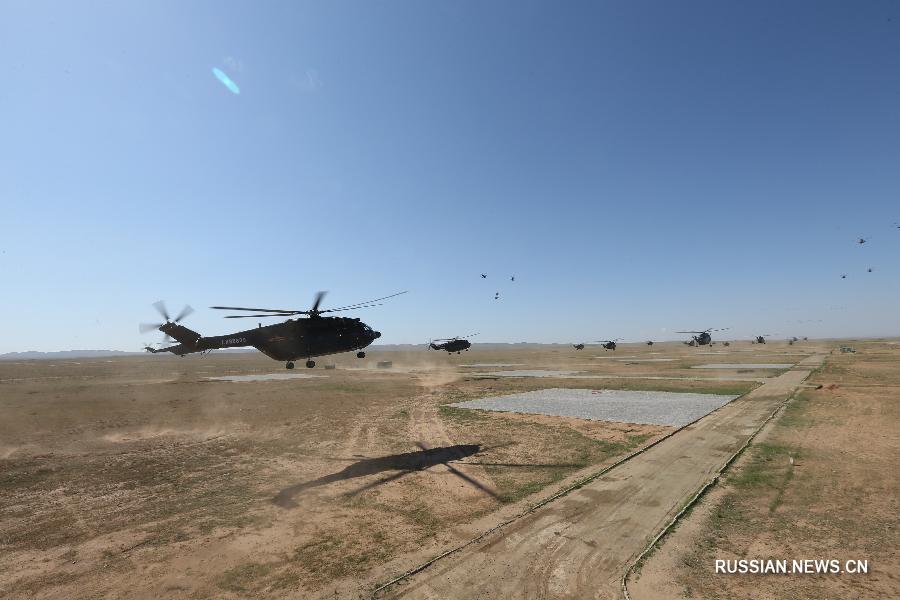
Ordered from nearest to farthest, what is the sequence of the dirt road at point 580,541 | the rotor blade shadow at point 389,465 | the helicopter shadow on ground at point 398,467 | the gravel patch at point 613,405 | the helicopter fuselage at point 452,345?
the dirt road at point 580,541 < the helicopter shadow on ground at point 398,467 < the rotor blade shadow at point 389,465 < the gravel patch at point 613,405 < the helicopter fuselage at point 452,345

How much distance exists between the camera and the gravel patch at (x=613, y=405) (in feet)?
92.0

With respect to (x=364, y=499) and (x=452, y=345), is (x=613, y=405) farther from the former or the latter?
(x=452, y=345)

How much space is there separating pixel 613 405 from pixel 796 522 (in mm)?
20979

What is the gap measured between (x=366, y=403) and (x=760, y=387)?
128 feet

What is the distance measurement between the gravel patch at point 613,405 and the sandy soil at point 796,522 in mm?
6491

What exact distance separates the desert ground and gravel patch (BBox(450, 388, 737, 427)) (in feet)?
5.40

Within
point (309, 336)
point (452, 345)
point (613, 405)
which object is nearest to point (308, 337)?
point (309, 336)

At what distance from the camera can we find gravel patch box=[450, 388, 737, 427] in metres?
28.0

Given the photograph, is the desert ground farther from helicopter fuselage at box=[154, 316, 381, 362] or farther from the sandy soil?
helicopter fuselage at box=[154, 316, 381, 362]

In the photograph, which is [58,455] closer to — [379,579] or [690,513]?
[379,579]

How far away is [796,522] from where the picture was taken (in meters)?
12.3

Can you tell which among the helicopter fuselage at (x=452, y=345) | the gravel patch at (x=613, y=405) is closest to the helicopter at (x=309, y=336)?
the gravel patch at (x=613, y=405)

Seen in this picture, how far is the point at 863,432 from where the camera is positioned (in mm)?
22266

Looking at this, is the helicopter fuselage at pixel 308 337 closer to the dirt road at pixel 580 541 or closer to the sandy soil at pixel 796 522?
the dirt road at pixel 580 541
